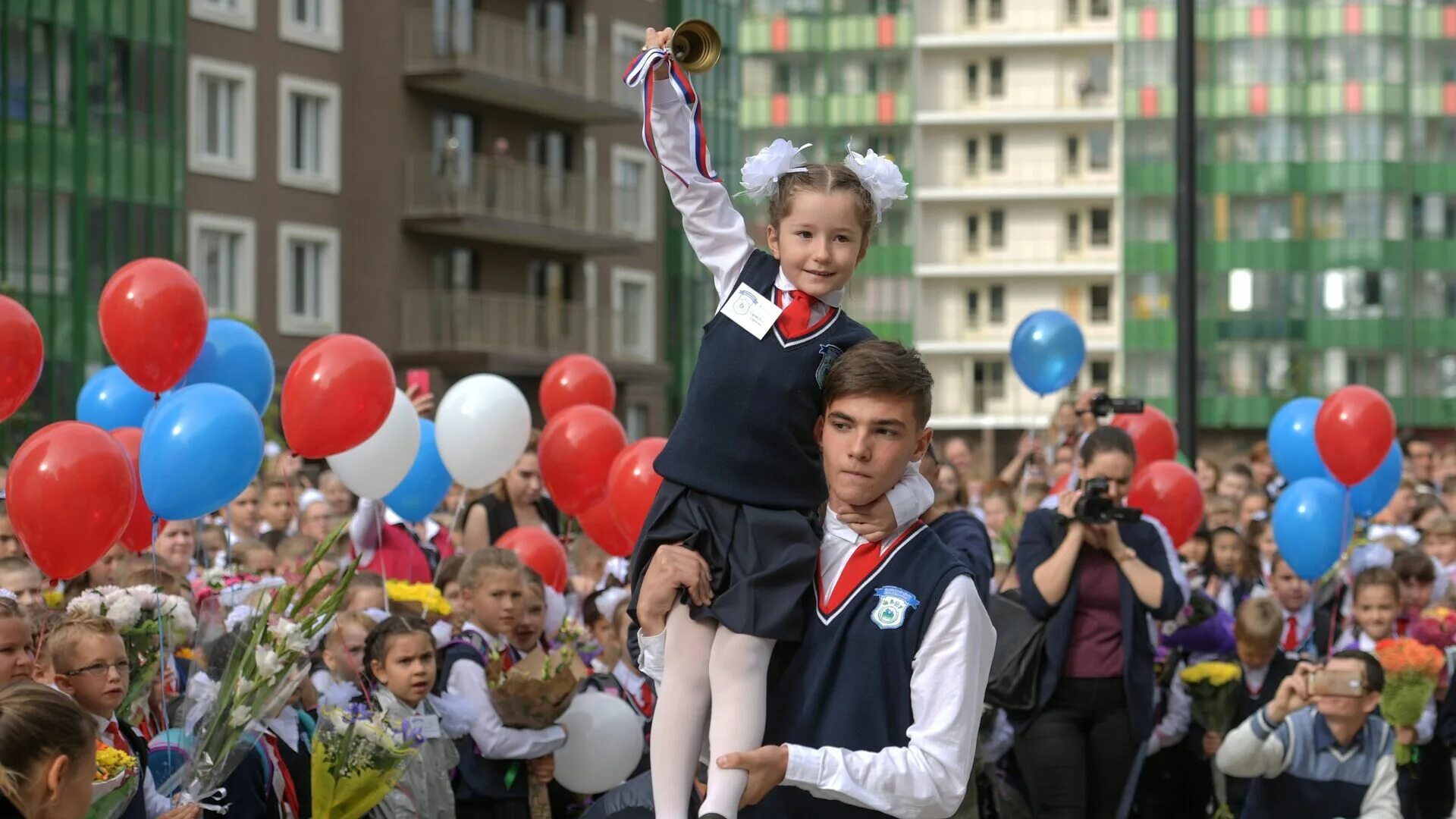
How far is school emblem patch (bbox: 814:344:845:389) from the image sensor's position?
4.22m

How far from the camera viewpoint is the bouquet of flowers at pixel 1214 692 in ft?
31.6

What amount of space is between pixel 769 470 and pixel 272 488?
28.0 feet

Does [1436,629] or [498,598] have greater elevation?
[498,598]

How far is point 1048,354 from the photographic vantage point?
47.7 feet

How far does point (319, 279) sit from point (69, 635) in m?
31.2

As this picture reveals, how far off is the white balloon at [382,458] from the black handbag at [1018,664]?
10.1ft

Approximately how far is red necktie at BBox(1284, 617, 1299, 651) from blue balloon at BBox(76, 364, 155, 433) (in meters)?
6.09

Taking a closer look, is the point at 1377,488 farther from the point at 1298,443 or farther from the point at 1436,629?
the point at 1436,629

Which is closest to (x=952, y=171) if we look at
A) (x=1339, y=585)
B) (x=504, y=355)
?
(x=504, y=355)

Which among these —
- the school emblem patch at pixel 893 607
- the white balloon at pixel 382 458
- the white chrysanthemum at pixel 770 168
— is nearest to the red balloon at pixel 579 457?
the white balloon at pixel 382 458

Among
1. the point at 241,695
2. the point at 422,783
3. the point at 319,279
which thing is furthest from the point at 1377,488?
the point at 319,279

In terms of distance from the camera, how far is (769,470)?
4.33 m

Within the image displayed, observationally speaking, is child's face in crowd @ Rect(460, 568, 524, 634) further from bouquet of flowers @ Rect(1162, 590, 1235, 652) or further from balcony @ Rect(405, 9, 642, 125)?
balcony @ Rect(405, 9, 642, 125)

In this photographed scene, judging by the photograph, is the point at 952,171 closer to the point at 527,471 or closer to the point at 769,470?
the point at 527,471
